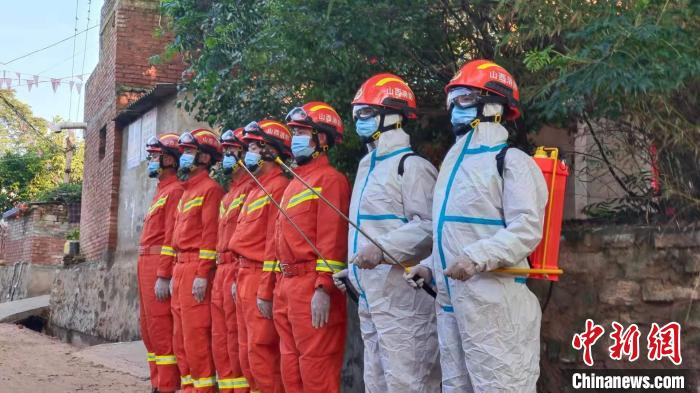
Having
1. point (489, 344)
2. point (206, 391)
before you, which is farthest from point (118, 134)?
point (489, 344)

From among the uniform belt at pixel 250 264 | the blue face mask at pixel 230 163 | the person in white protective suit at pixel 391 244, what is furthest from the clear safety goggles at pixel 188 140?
the person in white protective suit at pixel 391 244

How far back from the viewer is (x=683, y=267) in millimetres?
4312

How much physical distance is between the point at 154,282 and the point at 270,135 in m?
1.99

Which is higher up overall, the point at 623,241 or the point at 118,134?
the point at 118,134

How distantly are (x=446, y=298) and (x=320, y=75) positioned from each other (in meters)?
2.69

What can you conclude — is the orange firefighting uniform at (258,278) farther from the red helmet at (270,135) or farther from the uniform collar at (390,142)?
the uniform collar at (390,142)

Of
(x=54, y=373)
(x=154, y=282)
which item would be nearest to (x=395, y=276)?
(x=154, y=282)

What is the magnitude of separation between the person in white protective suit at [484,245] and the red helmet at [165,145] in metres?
4.21

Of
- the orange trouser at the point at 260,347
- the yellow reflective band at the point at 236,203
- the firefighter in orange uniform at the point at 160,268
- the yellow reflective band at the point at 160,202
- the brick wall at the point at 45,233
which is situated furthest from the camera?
the brick wall at the point at 45,233

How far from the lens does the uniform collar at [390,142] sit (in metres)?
4.80

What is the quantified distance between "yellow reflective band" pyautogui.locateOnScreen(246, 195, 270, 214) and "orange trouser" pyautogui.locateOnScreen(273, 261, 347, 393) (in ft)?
2.75

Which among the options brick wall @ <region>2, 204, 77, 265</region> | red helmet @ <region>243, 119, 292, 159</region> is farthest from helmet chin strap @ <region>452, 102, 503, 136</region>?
brick wall @ <region>2, 204, 77, 265</region>

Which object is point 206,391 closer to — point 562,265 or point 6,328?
point 562,265

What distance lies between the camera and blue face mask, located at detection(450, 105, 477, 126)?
4.03 m
